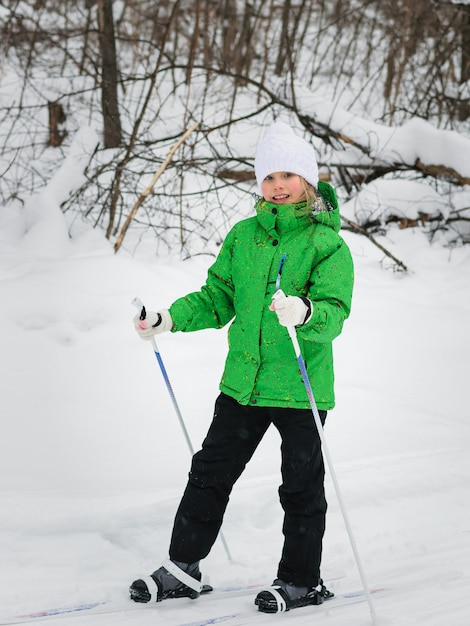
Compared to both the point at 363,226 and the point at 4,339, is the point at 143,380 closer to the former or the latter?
the point at 4,339

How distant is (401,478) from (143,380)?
150cm

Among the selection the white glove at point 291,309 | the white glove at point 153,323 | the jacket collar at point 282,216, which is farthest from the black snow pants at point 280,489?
the jacket collar at point 282,216

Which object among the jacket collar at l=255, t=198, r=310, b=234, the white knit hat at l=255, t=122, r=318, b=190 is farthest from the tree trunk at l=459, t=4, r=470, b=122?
the jacket collar at l=255, t=198, r=310, b=234

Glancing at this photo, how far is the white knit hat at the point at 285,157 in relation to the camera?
230 centimetres

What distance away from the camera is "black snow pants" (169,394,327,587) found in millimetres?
2291

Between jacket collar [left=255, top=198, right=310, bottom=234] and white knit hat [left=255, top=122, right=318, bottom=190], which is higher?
white knit hat [left=255, top=122, right=318, bottom=190]

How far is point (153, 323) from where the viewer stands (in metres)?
2.35

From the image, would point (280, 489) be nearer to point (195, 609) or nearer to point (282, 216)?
point (195, 609)

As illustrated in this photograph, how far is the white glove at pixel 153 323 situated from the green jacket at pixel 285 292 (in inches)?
1.0

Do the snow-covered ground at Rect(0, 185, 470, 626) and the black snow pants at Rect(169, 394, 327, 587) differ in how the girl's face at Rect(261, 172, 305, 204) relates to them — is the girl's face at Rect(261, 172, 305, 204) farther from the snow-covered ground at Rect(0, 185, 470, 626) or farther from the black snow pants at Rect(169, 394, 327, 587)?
the snow-covered ground at Rect(0, 185, 470, 626)

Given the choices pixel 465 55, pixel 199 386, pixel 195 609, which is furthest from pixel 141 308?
pixel 465 55

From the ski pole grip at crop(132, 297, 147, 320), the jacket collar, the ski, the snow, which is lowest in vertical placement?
the snow

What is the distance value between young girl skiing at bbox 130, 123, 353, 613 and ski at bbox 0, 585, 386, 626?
0.11ft

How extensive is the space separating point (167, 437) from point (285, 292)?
161 cm
